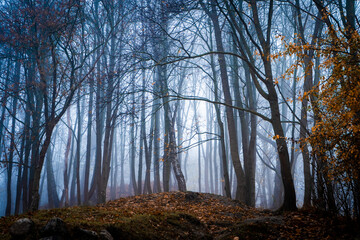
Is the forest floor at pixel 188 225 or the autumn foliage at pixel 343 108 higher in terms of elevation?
the autumn foliage at pixel 343 108

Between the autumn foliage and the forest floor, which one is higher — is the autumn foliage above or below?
above

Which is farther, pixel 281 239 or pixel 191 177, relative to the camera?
pixel 191 177

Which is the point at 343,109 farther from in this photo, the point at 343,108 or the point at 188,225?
the point at 188,225

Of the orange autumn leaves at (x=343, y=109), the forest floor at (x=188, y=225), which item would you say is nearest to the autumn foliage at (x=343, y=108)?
the orange autumn leaves at (x=343, y=109)

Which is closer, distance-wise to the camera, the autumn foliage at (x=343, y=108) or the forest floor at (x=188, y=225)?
the autumn foliage at (x=343, y=108)

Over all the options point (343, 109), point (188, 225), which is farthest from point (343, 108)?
point (188, 225)

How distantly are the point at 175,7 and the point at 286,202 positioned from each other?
19.4ft

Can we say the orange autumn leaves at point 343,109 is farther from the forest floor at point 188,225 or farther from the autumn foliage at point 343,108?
the forest floor at point 188,225

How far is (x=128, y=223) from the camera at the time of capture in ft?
12.8

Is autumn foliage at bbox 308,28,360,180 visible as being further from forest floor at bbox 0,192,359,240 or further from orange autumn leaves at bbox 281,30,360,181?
forest floor at bbox 0,192,359,240

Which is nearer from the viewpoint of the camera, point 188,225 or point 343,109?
point 343,109

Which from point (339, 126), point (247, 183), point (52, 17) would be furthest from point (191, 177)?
point (339, 126)

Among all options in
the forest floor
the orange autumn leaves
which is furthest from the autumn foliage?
the forest floor

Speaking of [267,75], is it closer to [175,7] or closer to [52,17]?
[175,7]
